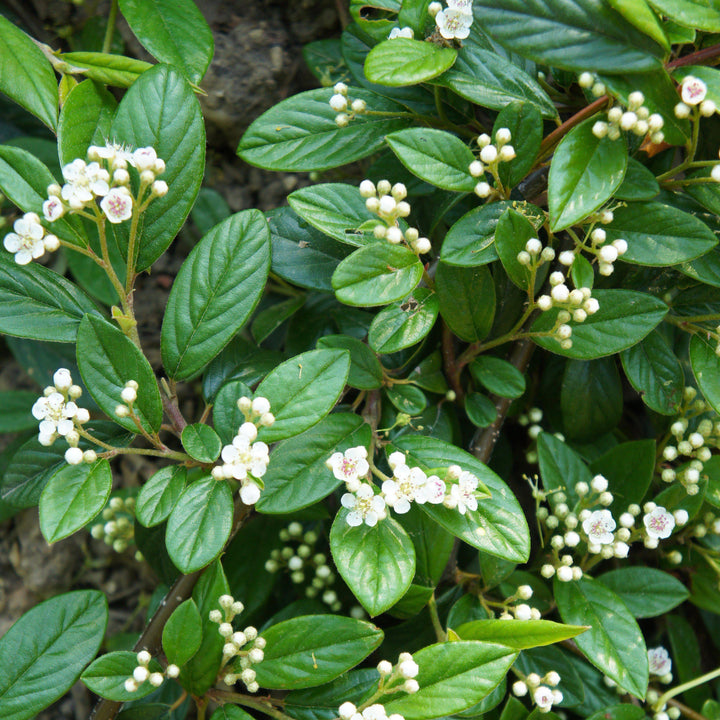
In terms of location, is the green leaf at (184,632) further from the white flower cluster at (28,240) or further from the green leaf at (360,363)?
the white flower cluster at (28,240)

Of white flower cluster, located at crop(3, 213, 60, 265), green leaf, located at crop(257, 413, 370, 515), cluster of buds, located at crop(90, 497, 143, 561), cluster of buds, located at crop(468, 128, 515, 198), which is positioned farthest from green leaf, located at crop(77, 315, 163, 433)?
cluster of buds, located at crop(468, 128, 515, 198)

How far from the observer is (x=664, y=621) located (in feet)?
6.51

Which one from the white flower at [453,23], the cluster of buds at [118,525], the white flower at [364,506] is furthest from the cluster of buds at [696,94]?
the cluster of buds at [118,525]

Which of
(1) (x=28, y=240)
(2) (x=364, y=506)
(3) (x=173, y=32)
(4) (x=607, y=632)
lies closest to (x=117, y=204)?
(1) (x=28, y=240)

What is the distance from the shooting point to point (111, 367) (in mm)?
1276

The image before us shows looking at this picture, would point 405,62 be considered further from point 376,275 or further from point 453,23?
point 376,275

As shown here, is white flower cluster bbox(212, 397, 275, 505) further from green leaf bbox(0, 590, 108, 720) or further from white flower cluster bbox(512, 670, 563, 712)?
white flower cluster bbox(512, 670, 563, 712)

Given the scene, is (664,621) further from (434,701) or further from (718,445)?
(434,701)

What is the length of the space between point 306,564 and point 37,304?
94 centimetres

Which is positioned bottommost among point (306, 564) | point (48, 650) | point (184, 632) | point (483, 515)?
point (306, 564)

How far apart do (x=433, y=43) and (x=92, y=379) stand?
938 mm

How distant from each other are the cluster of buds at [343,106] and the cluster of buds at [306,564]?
39.2 inches

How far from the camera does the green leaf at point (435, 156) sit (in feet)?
4.33

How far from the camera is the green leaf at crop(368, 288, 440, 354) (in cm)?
129
